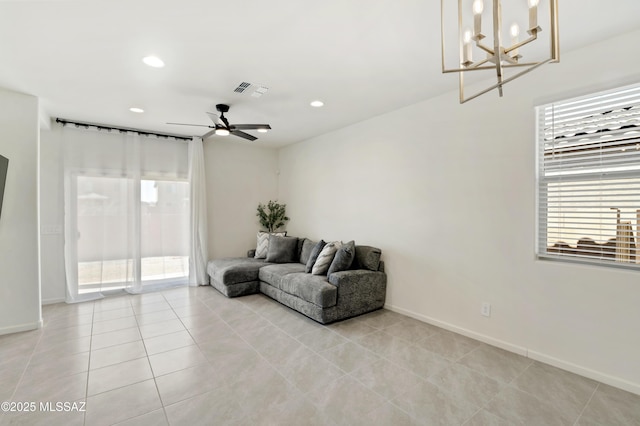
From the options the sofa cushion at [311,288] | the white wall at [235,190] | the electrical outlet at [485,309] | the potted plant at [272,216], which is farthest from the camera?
the potted plant at [272,216]

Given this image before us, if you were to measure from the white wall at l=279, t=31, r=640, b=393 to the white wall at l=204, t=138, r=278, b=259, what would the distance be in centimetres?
233

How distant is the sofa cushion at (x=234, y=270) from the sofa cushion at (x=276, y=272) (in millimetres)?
153

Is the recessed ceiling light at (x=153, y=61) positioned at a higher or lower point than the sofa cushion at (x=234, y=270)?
higher

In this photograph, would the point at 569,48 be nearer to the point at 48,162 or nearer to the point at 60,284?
the point at 48,162

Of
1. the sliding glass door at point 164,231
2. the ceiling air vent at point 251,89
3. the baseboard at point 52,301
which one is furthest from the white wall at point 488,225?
the baseboard at point 52,301

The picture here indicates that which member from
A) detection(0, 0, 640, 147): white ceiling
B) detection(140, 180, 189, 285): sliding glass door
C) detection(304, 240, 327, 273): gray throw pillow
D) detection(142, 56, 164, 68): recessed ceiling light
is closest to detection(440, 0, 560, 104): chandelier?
detection(0, 0, 640, 147): white ceiling

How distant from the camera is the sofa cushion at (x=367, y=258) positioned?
13.3 feet

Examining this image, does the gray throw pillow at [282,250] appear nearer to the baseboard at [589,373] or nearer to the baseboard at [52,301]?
the baseboard at [52,301]

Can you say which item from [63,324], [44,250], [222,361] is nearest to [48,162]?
[44,250]

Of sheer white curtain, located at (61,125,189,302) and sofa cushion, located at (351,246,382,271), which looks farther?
sheer white curtain, located at (61,125,189,302)

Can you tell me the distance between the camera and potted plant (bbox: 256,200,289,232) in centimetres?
636

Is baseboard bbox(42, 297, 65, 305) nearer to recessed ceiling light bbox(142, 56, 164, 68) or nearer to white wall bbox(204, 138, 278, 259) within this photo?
white wall bbox(204, 138, 278, 259)

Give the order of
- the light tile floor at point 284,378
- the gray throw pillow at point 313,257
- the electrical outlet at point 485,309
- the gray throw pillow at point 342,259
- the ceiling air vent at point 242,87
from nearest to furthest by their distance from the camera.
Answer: the light tile floor at point 284,378 < the electrical outlet at point 485,309 < the ceiling air vent at point 242,87 < the gray throw pillow at point 342,259 < the gray throw pillow at point 313,257

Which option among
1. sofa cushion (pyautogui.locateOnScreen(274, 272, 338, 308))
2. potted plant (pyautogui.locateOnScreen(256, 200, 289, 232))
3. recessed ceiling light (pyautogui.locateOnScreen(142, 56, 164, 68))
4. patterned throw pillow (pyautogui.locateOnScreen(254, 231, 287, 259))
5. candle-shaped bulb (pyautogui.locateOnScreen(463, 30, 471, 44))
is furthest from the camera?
potted plant (pyautogui.locateOnScreen(256, 200, 289, 232))
